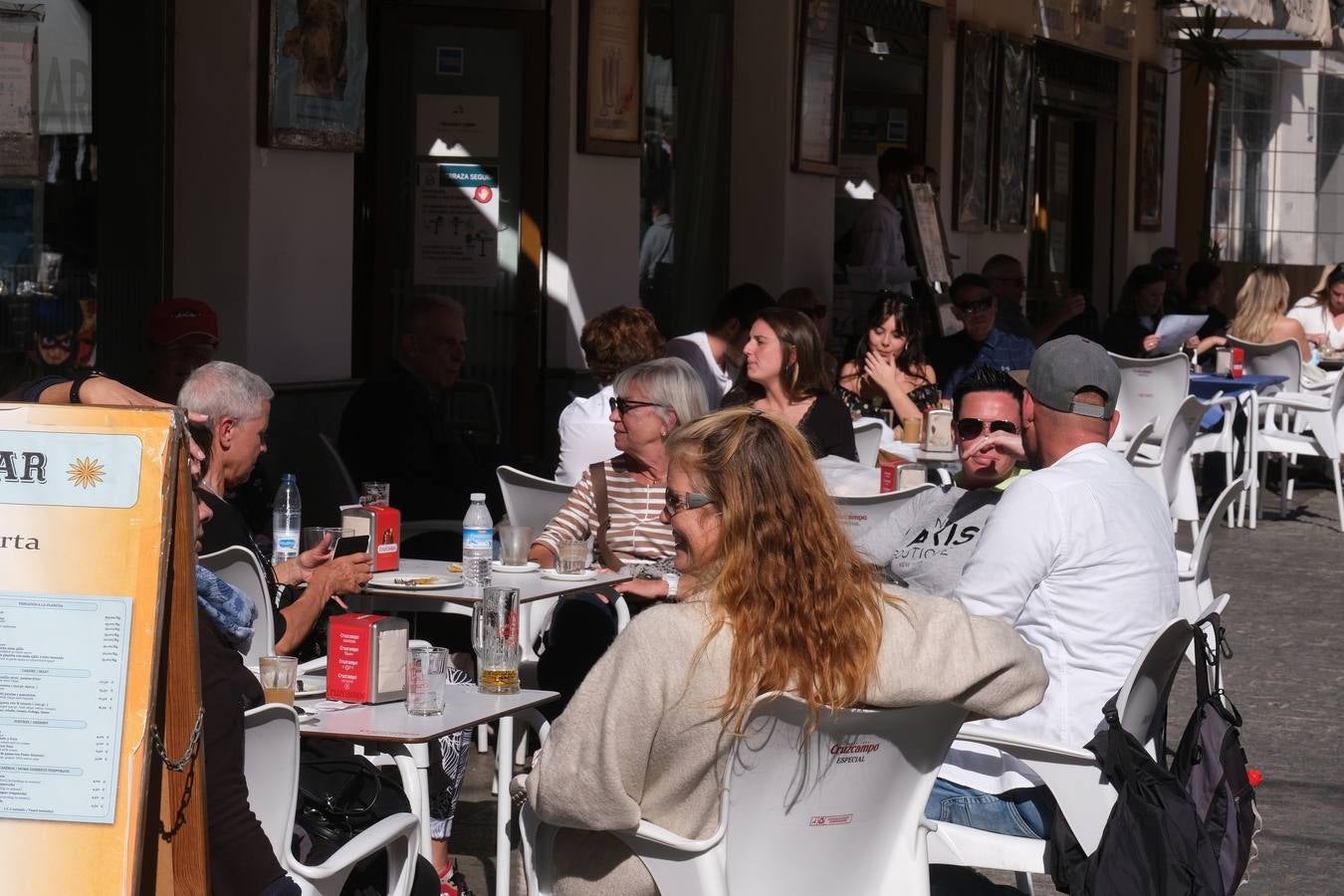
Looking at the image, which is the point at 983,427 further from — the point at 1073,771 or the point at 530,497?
the point at 530,497

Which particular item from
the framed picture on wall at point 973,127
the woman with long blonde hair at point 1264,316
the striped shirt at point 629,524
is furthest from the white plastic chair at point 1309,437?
the striped shirt at point 629,524

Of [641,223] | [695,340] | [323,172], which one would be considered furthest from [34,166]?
[641,223]

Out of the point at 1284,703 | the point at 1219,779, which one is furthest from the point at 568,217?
the point at 1219,779

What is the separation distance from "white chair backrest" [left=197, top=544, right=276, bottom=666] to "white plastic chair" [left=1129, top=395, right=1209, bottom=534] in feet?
17.5

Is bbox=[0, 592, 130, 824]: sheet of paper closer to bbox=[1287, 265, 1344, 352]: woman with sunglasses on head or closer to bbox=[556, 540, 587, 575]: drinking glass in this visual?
bbox=[556, 540, 587, 575]: drinking glass

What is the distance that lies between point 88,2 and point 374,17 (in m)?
2.27

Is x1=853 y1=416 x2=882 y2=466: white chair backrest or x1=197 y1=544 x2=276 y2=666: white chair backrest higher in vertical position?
x1=853 y1=416 x2=882 y2=466: white chair backrest

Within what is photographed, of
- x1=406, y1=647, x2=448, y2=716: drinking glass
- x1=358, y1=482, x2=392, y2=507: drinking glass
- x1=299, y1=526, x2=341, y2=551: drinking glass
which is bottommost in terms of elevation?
x1=406, y1=647, x2=448, y2=716: drinking glass

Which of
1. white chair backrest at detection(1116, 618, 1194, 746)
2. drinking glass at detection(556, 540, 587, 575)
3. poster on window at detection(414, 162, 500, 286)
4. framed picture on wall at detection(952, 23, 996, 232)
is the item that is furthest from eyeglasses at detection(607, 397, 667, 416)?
framed picture on wall at detection(952, 23, 996, 232)

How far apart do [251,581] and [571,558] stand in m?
1.19

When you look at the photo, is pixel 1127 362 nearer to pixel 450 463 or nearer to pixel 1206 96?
pixel 450 463

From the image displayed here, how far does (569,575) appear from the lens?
541 cm

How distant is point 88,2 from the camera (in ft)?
23.5

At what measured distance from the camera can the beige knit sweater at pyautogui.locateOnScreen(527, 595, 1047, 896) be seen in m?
3.09
